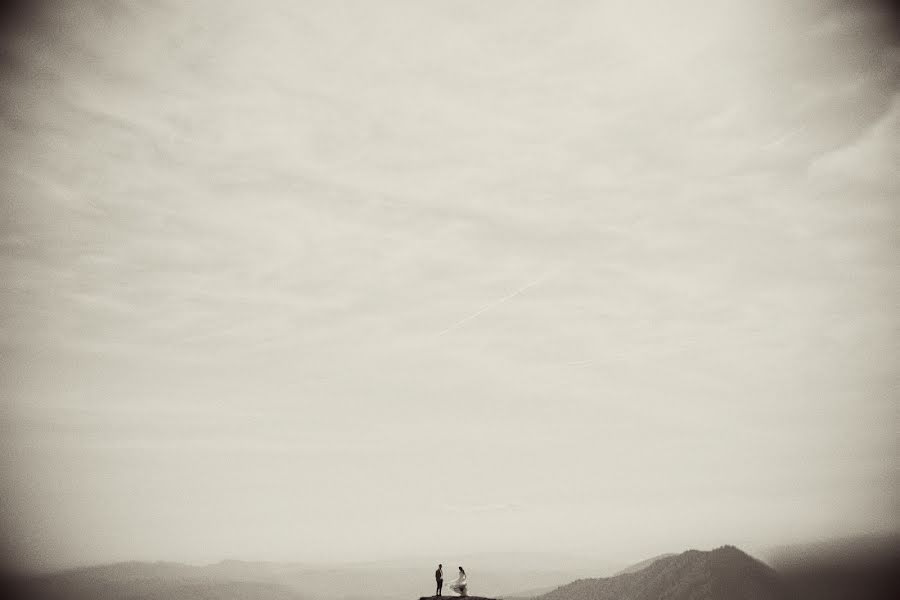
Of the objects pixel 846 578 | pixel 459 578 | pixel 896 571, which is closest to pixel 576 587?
pixel 459 578

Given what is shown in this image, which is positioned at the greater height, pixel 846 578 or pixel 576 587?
pixel 576 587

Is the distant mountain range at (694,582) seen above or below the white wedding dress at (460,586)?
below

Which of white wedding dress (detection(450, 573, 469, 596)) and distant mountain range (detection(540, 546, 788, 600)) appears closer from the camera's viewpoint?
white wedding dress (detection(450, 573, 469, 596))

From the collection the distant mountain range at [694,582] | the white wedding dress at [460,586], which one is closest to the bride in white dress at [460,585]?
the white wedding dress at [460,586]

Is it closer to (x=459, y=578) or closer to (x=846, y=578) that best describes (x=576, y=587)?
(x=459, y=578)

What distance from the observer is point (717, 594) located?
8281 centimetres

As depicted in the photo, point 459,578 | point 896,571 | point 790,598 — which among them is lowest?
point 896,571

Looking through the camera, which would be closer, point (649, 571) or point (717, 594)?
point (717, 594)

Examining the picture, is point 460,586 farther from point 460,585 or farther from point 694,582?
point 694,582

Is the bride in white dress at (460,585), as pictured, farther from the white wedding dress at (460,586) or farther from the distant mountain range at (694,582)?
the distant mountain range at (694,582)

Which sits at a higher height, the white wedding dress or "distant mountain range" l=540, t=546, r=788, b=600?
the white wedding dress

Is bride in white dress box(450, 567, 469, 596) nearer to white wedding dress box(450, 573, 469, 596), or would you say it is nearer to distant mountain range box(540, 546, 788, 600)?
white wedding dress box(450, 573, 469, 596)

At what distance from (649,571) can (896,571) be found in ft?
460

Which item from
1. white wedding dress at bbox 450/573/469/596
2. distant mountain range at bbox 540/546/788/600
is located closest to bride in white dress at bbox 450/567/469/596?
white wedding dress at bbox 450/573/469/596
